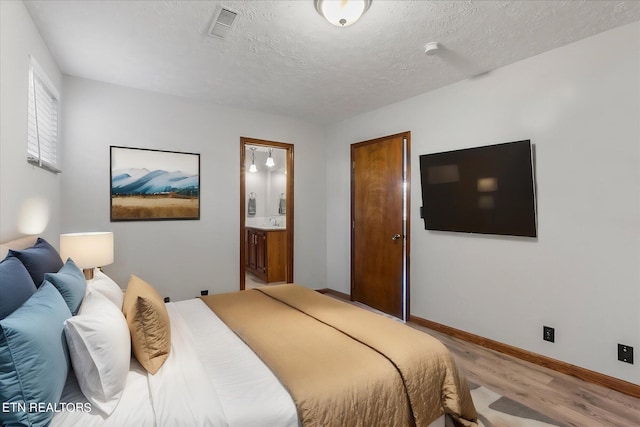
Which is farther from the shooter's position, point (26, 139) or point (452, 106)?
point (452, 106)

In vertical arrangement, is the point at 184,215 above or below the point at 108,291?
above

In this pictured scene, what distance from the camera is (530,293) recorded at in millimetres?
2805

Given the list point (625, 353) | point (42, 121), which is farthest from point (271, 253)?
point (625, 353)

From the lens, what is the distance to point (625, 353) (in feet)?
7.54

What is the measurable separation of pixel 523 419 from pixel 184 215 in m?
3.61

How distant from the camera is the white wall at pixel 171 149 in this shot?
10.7ft

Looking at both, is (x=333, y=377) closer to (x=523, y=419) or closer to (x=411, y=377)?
(x=411, y=377)

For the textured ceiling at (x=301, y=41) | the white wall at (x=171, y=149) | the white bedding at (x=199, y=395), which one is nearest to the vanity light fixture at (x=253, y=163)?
the white wall at (x=171, y=149)

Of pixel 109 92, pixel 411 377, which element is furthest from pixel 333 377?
pixel 109 92

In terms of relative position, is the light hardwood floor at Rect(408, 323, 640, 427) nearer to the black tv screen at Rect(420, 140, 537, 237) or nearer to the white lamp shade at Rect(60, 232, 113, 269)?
the black tv screen at Rect(420, 140, 537, 237)

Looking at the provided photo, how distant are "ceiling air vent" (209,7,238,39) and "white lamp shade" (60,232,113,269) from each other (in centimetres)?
193

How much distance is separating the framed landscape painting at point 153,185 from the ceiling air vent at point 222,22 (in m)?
1.77

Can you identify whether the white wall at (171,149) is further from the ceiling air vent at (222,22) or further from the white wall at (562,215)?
the white wall at (562,215)

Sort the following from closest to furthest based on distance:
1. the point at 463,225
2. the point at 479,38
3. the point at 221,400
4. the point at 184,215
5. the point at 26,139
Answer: the point at 221,400, the point at 26,139, the point at 479,38, the point at 463,225, the point at 184,215
